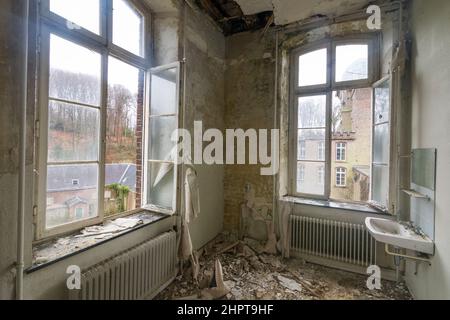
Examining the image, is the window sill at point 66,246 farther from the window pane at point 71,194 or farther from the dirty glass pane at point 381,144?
the dirty glass pane at point 381,144

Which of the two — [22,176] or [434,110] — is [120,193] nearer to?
[22,176]

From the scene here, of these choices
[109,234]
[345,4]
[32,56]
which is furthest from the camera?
[345,4]

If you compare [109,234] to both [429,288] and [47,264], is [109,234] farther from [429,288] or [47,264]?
[429,288]

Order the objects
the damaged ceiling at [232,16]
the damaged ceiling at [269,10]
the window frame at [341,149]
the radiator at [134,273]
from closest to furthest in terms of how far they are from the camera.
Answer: the radiator at [134,273], the damaged ceiling at [269,10], the damaged ceiling at [232,16], the window frame at [341,149]

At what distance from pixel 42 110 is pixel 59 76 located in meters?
0.32

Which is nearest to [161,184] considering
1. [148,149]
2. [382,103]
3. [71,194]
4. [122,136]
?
[148,149]

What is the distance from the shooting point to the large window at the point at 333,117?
2.96 metres

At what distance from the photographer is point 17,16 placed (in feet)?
4.14

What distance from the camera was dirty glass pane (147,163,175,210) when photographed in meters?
2.54

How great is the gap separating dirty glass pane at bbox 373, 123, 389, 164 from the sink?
28.2 inches

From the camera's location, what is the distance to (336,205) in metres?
2.87

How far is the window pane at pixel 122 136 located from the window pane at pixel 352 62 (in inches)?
107

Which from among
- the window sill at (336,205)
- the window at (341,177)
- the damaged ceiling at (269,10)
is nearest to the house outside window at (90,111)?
the damaged ceiling at (269,10)
